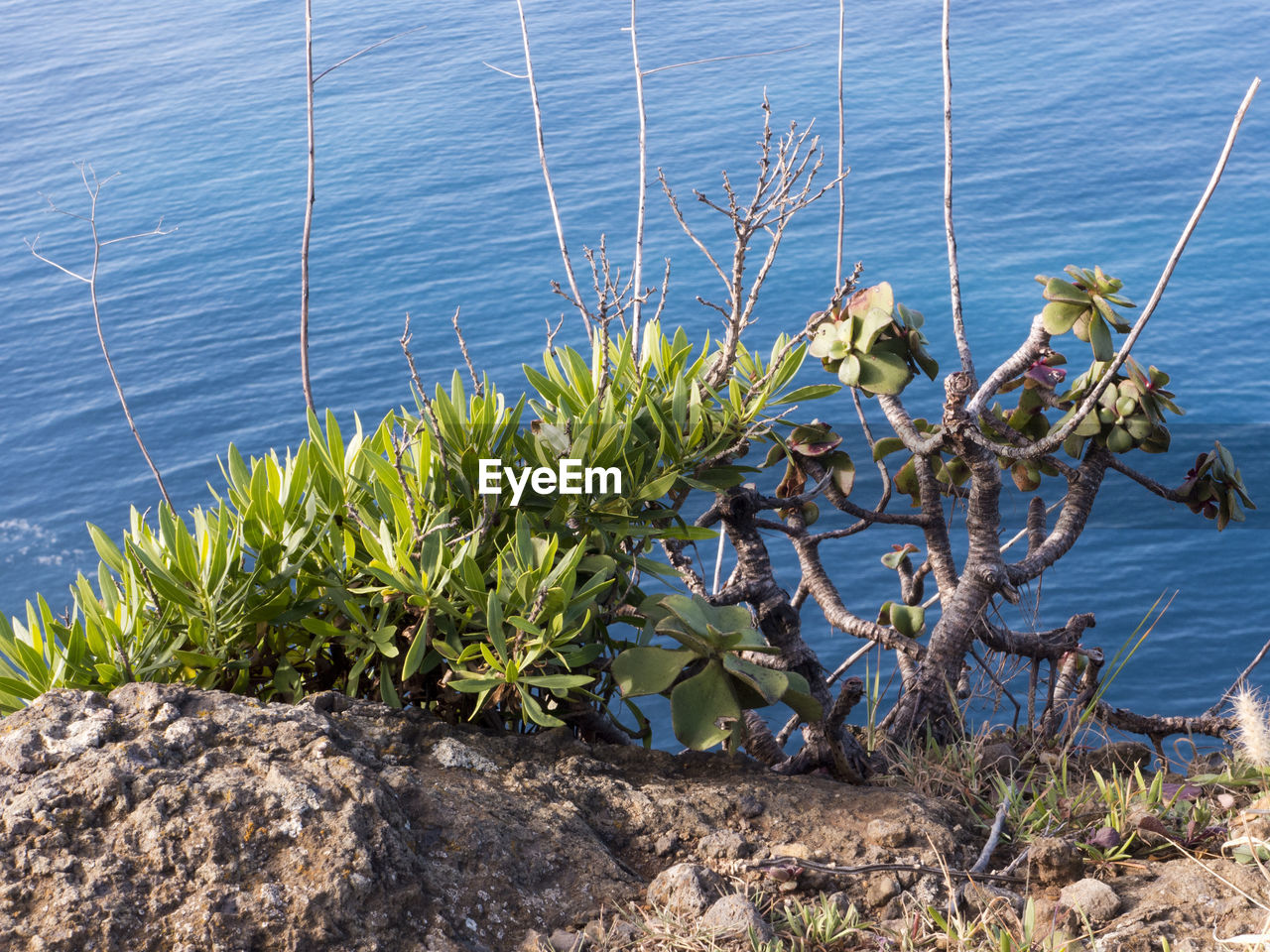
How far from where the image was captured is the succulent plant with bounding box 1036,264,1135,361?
1.86 meters

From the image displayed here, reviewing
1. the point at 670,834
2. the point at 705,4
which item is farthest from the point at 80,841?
the point at 705,4

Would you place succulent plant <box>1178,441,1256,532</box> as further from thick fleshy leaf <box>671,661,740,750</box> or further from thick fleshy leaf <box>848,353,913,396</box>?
thick fleshy leaf <box>671,661,740,750</box>

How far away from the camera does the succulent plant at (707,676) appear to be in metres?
1.54

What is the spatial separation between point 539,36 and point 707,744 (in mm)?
13304

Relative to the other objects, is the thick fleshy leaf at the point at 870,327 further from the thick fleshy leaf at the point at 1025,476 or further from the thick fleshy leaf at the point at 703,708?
the thick fleshy leaf at the point at 703,708

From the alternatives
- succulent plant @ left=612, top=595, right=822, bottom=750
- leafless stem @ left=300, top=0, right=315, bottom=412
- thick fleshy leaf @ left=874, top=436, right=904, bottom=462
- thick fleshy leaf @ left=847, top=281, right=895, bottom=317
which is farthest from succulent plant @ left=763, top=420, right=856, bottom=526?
leafless stem @ left=300, top=0, right=315, bottom=412

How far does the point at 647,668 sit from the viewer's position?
1.59 metres

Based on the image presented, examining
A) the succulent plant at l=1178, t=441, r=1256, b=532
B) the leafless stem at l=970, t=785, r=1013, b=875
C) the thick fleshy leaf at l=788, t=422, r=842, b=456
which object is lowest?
the leafless stem at l=970, t=785, r=1013, b=875

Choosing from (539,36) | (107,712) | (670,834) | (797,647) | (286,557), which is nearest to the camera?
(107,712)

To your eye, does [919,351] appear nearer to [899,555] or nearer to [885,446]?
[885,446]

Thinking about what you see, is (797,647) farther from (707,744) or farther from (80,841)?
(80,841)

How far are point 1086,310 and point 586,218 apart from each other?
273 inches

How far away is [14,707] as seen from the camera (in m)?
1.55

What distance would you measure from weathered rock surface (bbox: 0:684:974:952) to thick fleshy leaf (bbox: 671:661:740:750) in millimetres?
116
